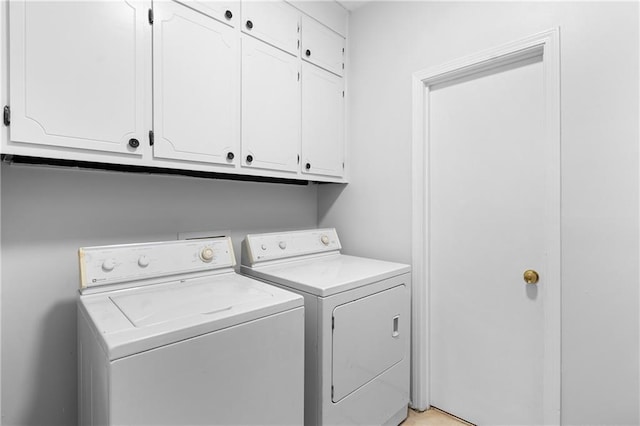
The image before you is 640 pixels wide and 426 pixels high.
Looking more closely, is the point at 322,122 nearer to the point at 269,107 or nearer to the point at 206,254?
the point at 269,107

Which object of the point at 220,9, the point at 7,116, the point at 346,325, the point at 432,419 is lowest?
the point at 432,419

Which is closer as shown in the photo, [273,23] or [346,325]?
[346,325]

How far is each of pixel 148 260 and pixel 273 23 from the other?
1.47m

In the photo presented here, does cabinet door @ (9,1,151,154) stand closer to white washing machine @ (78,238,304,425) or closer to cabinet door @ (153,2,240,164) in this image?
cabinet door @ (153,2,240,164)

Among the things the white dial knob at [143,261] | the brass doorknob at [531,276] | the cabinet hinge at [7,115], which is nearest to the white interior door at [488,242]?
the brass doorknob at [531,276]

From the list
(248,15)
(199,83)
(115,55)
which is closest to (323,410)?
(199,83)

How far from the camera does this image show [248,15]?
179 centimetres

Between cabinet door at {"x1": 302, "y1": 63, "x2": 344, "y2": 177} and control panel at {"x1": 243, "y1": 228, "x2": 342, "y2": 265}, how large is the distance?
42 cm

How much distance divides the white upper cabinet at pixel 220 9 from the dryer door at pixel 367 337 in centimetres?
155

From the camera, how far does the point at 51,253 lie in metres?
1.49

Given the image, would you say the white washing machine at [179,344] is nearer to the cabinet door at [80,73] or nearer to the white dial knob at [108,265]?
the white dial knob at [108,265]

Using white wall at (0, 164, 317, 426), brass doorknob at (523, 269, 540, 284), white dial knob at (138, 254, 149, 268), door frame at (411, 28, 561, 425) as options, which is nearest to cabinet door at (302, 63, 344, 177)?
door frame at (411, 28, 561, 425)

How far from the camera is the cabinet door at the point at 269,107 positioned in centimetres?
181

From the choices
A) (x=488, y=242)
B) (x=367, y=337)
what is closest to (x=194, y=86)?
(x=367, y=337)
